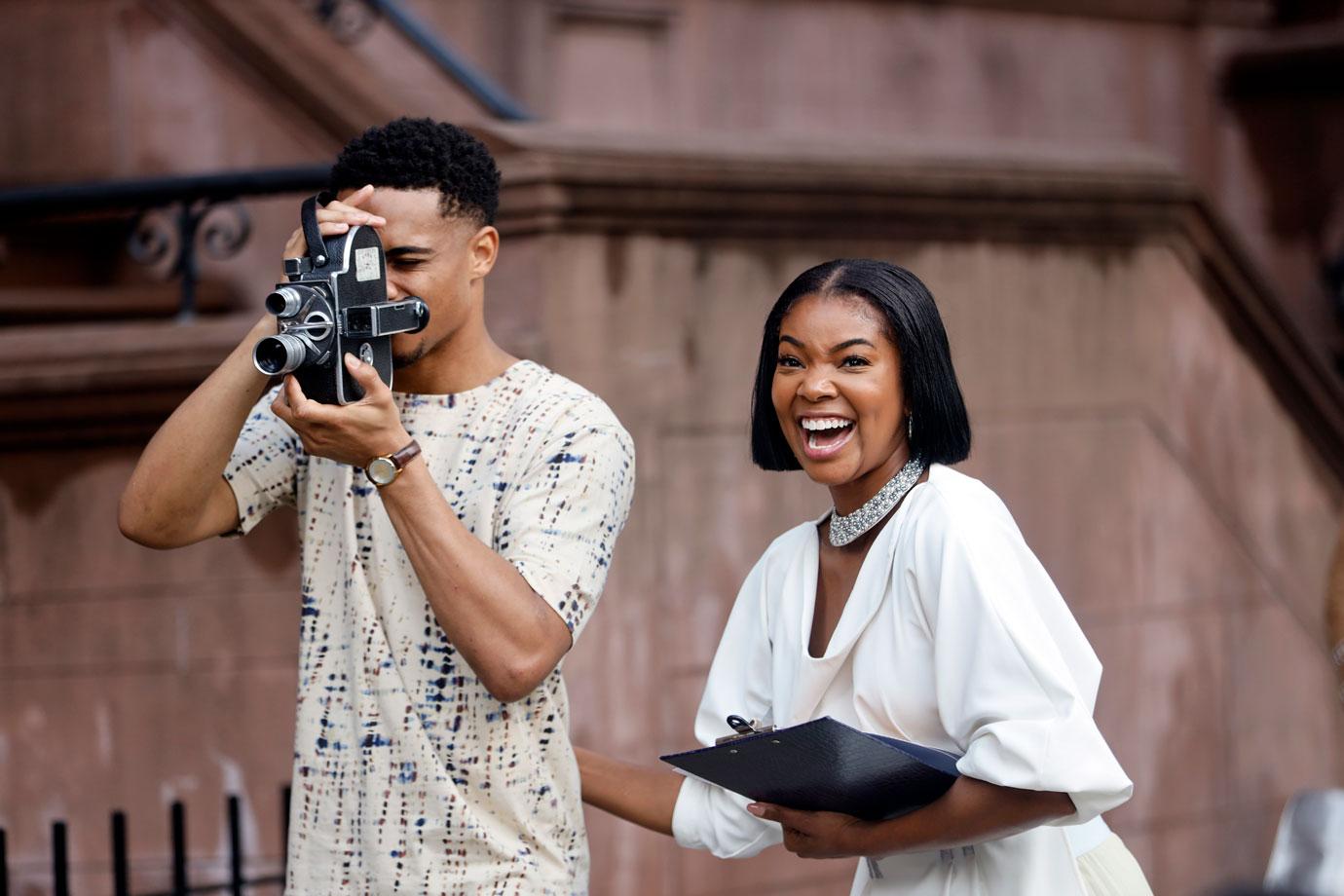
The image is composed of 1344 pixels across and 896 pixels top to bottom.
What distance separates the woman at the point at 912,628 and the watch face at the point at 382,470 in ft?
2.17

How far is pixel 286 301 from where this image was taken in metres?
2.78

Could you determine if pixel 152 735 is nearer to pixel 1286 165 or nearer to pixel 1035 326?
pixel 1035 326

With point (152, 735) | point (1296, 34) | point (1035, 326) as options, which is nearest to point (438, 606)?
point (152, 735)

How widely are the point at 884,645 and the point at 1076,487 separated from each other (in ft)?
12.5

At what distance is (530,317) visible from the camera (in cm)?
516

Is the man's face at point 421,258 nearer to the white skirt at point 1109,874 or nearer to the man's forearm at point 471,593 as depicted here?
the man's forearm at point 471,593

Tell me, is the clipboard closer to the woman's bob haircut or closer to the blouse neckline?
the blouse neckline

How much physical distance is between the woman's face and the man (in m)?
0.38

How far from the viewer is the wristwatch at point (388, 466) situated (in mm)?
2732

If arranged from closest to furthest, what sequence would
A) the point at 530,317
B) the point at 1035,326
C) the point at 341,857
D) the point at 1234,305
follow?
the point at 341,857
the point at 530,317
the point at 1035,326
the point at 1234,305

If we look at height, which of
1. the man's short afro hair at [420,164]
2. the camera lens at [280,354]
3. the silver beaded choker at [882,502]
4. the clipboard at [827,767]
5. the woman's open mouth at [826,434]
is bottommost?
the clipboard at [827,767]

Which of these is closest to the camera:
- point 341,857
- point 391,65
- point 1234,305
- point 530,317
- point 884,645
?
point 884,645

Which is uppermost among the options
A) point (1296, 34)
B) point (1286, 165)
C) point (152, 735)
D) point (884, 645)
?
point (1296, 34)

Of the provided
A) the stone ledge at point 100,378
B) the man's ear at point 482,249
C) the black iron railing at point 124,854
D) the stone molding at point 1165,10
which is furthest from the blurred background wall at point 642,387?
the stone molding at point 1165,10
